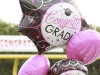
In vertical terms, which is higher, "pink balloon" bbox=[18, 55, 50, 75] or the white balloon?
the white balloon

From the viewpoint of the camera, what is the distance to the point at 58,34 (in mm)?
2625

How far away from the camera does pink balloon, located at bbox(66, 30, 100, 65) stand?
2.62 meters

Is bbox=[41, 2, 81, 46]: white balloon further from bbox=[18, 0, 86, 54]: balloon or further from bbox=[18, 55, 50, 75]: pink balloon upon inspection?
bbox=[18, 55, 50, 75]: pink balloon

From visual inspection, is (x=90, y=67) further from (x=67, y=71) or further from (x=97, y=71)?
(x=67, y=71)

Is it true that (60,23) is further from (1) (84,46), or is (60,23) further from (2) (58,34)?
(1) (84,46)

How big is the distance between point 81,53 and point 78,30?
0.66 feet

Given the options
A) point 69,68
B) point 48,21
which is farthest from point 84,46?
point 48,21

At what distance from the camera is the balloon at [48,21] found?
8.45ft

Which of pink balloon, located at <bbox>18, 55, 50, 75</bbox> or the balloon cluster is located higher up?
the balloon cluster

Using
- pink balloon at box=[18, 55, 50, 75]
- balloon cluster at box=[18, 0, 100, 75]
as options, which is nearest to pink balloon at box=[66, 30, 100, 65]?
balloon cluster at box=[18, 0, 100, 75]

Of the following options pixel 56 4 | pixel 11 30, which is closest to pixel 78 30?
pixel 56 4

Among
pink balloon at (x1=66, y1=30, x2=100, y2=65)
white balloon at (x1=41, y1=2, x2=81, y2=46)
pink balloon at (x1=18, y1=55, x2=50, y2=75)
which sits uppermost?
white balloon at (x1=41, y1=2, x2=81, y2=46)

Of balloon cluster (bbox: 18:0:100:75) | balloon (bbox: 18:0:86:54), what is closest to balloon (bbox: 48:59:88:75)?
balloon cluster (bbox: 18:0:100:75)

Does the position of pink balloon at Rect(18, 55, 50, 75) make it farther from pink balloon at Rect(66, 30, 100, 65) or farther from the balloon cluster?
pink balloon at Rect(66, 30, 100, 65)
